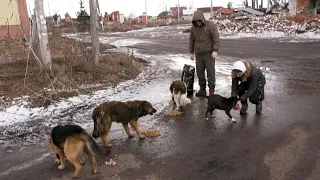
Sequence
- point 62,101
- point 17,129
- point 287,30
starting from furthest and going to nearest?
point 287,30, point 62,101, point 17,129

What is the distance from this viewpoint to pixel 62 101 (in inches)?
303

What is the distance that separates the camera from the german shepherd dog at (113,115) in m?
5.06

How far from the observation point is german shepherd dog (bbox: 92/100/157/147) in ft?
16.6

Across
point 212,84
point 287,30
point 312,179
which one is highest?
point 287,30

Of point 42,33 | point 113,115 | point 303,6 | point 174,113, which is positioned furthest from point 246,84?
point 303,6

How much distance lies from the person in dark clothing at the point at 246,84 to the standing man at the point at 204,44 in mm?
1327

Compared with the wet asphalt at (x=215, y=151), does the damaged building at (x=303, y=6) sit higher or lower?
higher

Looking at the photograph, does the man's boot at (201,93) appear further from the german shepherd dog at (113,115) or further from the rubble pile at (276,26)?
the rubble pile at (276,26)

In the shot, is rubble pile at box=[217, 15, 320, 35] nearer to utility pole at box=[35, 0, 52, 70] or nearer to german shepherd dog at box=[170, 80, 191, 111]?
german shepherd dog at box=[170, 80, 191, 111]

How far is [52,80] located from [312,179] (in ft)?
22.7

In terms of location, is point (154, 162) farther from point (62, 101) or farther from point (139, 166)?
point (62, 101)

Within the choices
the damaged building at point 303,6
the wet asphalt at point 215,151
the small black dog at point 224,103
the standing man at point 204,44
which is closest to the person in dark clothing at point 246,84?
the small black dog at point 224,103

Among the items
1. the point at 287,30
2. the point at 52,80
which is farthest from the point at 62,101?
the point at 287,30

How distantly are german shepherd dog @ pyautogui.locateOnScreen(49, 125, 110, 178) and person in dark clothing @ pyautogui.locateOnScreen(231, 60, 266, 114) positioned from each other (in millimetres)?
3162
